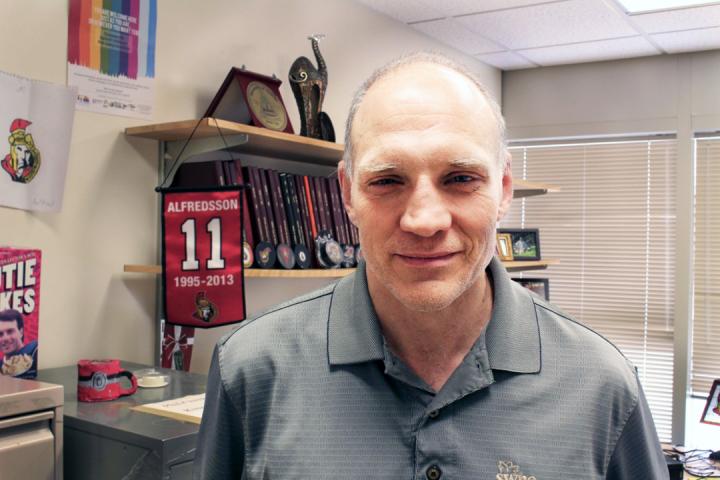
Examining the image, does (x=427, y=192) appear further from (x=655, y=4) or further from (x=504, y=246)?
(x=504, y=246)

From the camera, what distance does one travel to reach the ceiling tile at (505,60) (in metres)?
4.10

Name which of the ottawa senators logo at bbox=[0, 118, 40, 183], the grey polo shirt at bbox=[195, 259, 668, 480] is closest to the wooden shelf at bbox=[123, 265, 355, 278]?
the ottawa senators logo at bbox=[0, 118, 40, 183]

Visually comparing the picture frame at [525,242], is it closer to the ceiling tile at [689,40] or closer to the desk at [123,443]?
the ceiling tile at [689,40]

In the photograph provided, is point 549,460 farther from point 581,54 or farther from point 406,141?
point 581,54

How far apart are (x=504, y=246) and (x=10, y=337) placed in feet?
8.59

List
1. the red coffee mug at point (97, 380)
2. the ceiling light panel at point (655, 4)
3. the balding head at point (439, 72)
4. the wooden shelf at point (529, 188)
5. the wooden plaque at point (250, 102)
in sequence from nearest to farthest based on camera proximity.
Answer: the balding head at point (439, 72) → the red coffee mug at point (97, 380) → the wooden plaque at point (250, 102) → the ceiling light panel at point (655, 4) → the wooden shelf at point (529, 188)

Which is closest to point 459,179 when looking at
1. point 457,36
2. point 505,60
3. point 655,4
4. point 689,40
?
point 655,4

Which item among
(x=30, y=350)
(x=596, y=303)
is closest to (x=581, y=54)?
(x=596, y=303)

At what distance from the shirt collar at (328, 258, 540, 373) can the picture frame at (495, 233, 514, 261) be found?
2.70 meters

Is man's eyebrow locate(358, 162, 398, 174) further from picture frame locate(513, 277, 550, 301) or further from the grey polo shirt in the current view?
picture frame locate(513, 277, 550, 301)

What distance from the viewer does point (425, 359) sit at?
1042 mm

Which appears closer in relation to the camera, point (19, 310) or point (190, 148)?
point (19, 310)

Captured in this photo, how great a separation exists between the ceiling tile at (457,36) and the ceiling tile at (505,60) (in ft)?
0.36

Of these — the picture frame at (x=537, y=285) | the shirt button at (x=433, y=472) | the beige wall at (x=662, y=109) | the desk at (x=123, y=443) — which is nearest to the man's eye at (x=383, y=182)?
the shirt button at (x=433, y=472)
